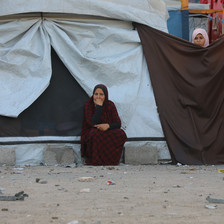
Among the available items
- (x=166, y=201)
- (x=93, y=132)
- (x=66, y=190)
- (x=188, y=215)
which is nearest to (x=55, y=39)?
(x=93, y=132)

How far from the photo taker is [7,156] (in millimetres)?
6113

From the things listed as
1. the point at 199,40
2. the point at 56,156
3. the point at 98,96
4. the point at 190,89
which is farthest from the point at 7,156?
the point at 199,40

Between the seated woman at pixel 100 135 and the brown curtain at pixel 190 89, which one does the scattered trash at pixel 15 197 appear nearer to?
the seated woman at pixel 100 135

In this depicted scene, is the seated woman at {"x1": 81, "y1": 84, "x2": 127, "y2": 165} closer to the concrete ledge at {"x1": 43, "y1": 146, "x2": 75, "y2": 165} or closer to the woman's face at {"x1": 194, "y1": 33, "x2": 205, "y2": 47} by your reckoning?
the concrete ledge at {"x1": 43, "y1": 146, "x2": 75, "y2": 165}

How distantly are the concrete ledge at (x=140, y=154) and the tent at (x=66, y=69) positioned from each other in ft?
0.37

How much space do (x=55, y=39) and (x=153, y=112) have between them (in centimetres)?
148

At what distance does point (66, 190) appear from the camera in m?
4.36

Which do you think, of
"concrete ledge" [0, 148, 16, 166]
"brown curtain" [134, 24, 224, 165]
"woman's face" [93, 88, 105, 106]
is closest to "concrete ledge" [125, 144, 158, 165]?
"brown curtain" [134, 24, 224, 165]

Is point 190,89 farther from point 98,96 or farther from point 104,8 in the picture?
point 104,8

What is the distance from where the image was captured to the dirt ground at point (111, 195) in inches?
134

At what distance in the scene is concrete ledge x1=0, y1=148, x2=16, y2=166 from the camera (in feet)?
20.0

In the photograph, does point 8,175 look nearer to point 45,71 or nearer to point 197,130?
point 45,71

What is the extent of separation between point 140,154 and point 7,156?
156cm

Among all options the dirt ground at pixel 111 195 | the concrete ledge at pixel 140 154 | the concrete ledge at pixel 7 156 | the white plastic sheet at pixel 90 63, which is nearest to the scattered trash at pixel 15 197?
the dirt ground at pixel 111 195
